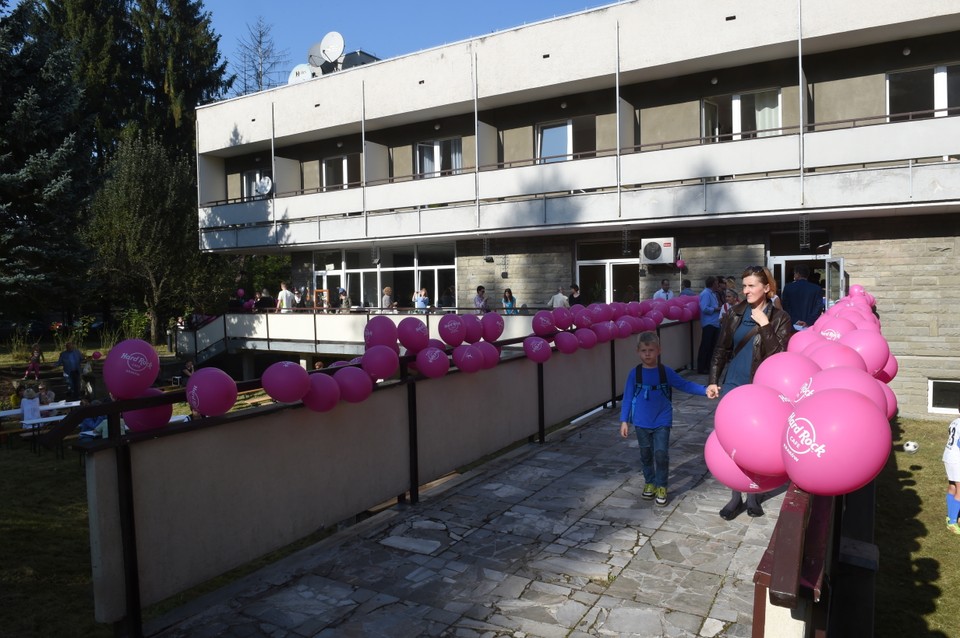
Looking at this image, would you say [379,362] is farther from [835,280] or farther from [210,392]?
[835,280]

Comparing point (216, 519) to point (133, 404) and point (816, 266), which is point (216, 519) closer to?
point (133, 404)

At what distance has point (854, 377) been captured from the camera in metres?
3.17

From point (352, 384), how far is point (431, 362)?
1213 mm

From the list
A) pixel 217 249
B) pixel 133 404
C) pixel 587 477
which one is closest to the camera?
pixel 133 404

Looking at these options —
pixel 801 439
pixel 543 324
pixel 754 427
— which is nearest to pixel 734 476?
pixel 754 427

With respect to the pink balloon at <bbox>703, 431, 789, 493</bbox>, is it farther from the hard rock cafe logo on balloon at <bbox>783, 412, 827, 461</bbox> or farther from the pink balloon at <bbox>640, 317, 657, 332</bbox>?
the pink balloon at <bbox>640, 317, 657, 332</bbox>

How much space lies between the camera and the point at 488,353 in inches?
283

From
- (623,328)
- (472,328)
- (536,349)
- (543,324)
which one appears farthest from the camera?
(623,328)

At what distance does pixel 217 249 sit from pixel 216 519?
81.1 feet

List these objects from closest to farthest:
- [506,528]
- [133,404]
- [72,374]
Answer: [133,404], [506,528], [72,374]

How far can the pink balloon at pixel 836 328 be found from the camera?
570 centimetres

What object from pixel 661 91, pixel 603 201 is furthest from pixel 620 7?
pixel 603 201

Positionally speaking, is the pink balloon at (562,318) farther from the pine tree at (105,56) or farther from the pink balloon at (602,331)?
the pine tree at (105,56)

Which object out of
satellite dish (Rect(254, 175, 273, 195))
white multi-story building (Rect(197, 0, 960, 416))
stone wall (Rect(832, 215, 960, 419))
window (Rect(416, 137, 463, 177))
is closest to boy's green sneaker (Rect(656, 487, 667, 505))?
white multi-story building (Rect(197, 0, 960, 416))
